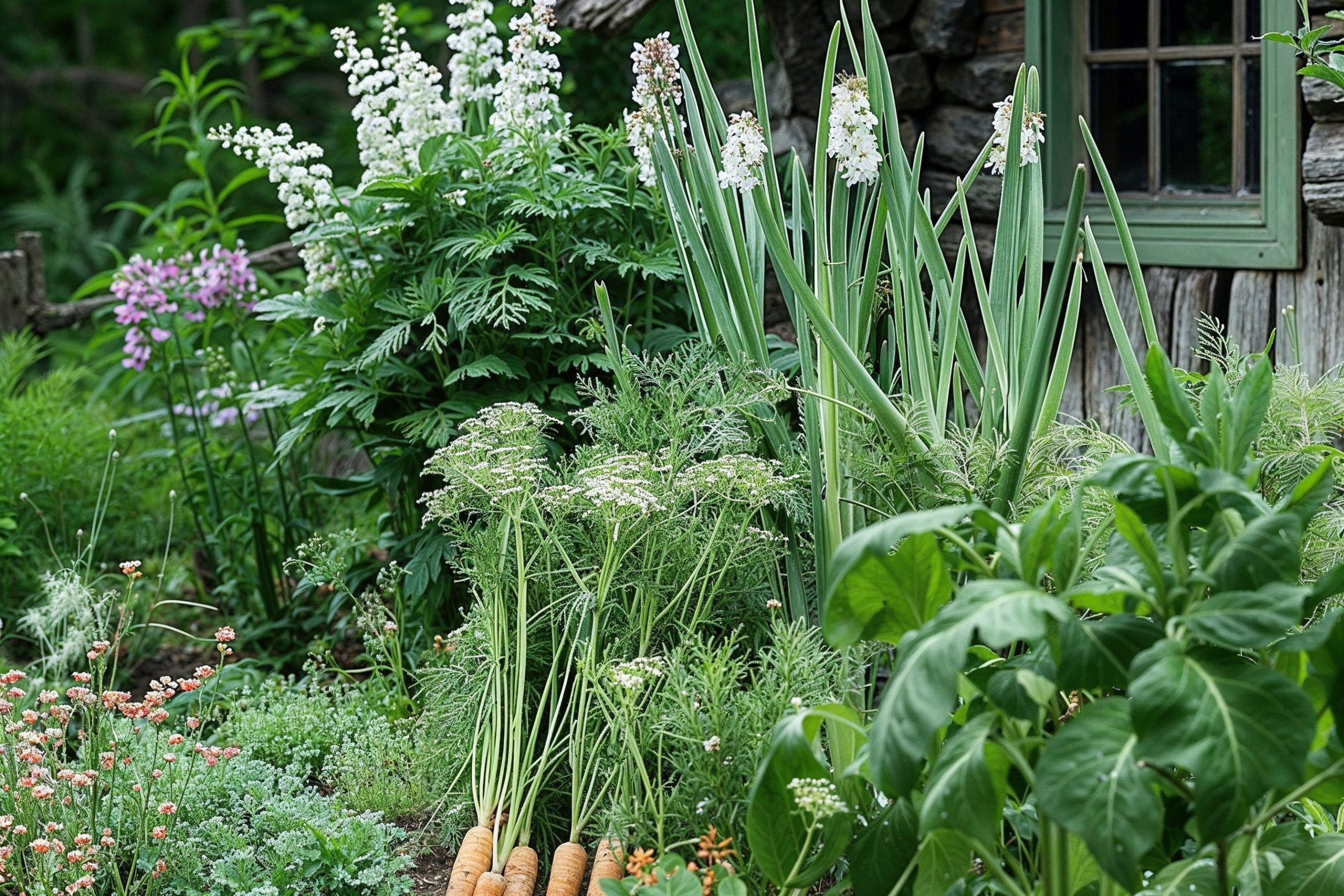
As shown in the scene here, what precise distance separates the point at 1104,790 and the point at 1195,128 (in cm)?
299

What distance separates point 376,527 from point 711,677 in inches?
81.4

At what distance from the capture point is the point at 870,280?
228 cm

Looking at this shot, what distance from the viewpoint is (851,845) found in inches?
72.7

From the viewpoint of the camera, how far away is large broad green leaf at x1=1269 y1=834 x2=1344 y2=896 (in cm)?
152

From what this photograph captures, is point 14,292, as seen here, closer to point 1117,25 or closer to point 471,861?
point 471,861

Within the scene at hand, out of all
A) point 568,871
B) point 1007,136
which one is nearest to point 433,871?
point 568,871

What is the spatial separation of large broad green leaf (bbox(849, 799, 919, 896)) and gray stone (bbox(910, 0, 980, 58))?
2894 millimetres

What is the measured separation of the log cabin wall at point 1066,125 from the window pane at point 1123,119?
0.67 feet

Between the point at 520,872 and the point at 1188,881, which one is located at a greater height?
the point at 1188,881

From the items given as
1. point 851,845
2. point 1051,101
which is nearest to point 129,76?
point 1051,101

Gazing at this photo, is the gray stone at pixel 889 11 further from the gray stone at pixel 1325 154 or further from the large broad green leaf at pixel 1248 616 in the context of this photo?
the large broad green leaf at pixel 1248 616

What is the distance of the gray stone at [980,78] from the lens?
382cm

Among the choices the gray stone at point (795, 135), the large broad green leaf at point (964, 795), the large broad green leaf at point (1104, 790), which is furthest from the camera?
the gray stone at point (795, 135)

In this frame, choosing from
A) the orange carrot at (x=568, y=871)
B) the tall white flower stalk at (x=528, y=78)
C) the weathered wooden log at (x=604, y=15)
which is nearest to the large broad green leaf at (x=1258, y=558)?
the orange carrot at (x=568, y=871)
